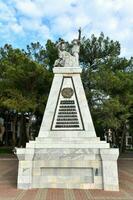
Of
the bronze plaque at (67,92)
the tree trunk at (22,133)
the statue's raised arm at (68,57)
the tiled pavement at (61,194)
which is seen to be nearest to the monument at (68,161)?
the tiled pavement at (61,194)

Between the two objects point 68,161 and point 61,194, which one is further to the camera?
point 68,161

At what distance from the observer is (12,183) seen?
14.5 m

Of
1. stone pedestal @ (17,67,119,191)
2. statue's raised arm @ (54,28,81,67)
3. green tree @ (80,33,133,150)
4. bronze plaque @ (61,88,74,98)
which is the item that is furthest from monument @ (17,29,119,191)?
green tree @ (80,33,133,150)

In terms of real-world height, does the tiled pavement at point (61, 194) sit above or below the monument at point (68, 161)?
below

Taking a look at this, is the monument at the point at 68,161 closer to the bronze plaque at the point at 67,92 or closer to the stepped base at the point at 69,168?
the stepped base at the point at 69,168

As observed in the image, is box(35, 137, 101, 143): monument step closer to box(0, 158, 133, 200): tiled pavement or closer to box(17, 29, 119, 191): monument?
box(17, 29, 119, 191): monument

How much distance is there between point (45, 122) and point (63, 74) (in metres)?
2.63

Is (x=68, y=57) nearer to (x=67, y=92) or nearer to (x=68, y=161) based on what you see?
(x=67, y=92)

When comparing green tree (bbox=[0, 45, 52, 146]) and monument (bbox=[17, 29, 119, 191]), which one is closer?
monument (bbox=[17, 29, 119, 191])

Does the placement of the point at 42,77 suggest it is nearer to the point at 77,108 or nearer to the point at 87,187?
the point at 77,108

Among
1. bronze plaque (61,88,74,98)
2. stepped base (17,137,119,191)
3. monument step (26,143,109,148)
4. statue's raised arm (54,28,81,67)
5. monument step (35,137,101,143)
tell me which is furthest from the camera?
statue's raised arm (54,28,81,67)

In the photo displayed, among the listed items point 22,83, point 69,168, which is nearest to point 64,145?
point 69,168

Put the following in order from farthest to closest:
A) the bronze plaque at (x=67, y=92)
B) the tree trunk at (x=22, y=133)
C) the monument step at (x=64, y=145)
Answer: the tree trunk at (x=22, y=133), the bronze plaque at (x=67, y=92), the monument step at (x=64, y=145)

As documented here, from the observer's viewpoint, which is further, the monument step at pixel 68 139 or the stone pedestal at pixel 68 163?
the monument step at pixel 68 139
